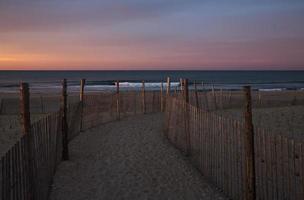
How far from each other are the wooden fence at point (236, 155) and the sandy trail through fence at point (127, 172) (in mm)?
346

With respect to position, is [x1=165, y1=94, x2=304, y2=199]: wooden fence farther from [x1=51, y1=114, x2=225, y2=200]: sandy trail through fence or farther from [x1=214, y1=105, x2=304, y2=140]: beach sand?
[x1=214, y1=105, x2=304, y2=140]: beach sand

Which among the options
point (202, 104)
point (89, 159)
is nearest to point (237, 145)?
point (89, 159)

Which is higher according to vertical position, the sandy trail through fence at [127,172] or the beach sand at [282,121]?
the beach sand at [282,121]

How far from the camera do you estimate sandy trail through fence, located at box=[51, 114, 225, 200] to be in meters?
7.61

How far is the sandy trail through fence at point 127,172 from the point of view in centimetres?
761

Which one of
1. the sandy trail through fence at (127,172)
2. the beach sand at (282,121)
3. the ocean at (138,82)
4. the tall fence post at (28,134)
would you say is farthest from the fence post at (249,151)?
the ocean at (138,82)

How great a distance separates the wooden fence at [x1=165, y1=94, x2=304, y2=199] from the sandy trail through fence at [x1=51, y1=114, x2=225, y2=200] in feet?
1.13

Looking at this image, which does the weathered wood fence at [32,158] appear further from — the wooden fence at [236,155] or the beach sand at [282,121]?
the beach sand at [282,121]

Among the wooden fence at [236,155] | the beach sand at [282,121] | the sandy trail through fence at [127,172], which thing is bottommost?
the sandy trail through fence at [127,172]

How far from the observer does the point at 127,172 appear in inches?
358

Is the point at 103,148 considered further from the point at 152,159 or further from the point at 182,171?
the point at 182,171

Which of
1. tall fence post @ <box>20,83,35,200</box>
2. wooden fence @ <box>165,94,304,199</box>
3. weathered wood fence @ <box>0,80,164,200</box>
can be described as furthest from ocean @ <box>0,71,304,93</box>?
tall fence post @ <box>20,83,35,200</box>

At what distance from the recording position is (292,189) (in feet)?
18.0

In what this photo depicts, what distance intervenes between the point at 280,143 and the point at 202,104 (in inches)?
744
